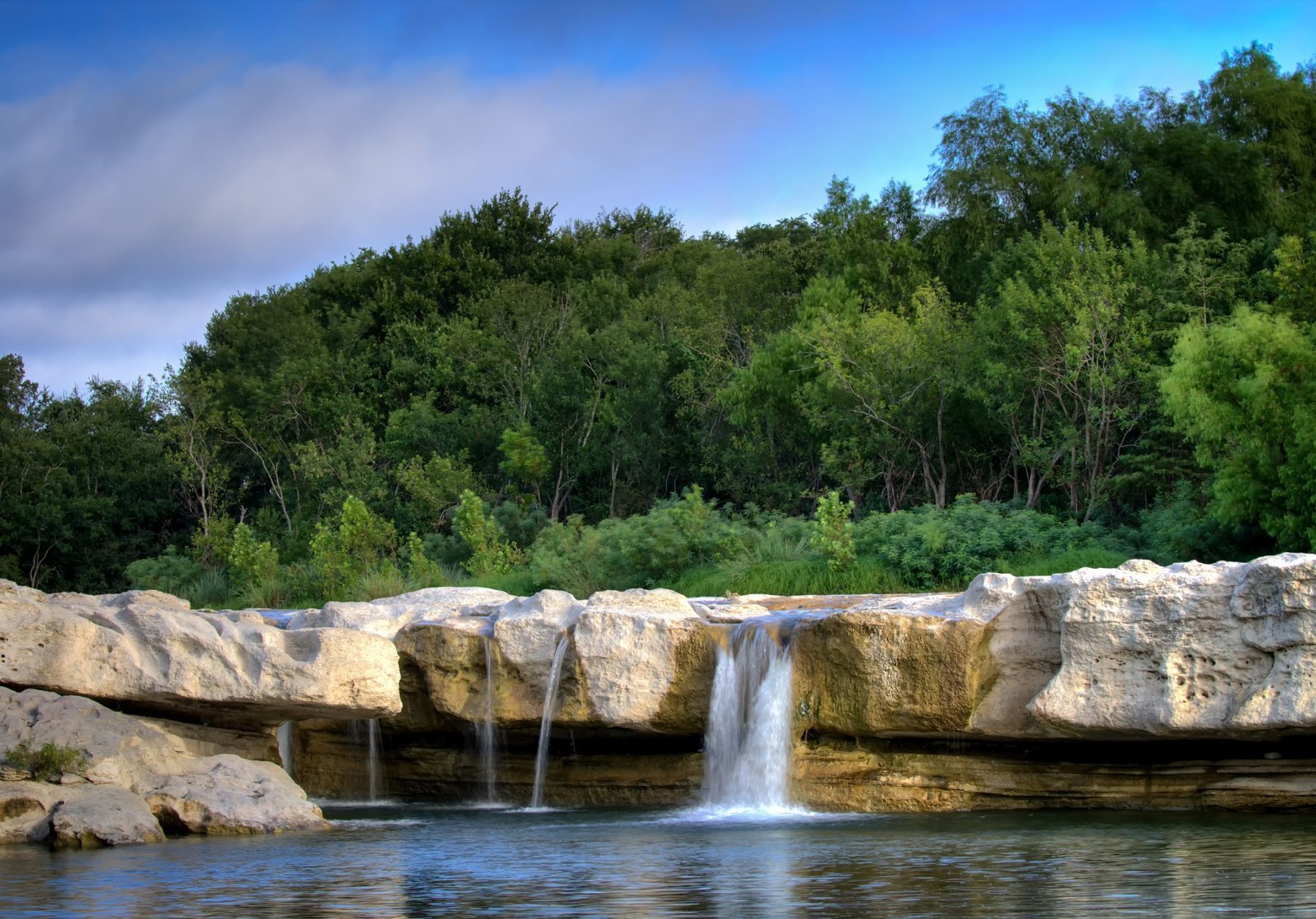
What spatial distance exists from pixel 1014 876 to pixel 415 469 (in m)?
24.8

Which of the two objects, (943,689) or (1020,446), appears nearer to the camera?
(943,689)

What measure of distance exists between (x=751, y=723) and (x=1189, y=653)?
13.7 ft

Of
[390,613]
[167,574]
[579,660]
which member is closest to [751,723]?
[579,660]

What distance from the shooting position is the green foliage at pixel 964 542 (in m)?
20.0

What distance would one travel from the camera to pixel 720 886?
8.50 meters

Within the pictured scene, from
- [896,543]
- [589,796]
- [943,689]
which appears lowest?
[589,796]

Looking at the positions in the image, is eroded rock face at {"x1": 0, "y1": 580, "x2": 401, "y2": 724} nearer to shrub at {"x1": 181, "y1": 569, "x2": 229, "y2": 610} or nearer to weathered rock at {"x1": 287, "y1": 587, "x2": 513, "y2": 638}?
weathered rock at {"x1": 287, "y1": 587, "x2": 513, "y2": 638}

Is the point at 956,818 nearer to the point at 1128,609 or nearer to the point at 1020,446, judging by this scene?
the point at 1128,609

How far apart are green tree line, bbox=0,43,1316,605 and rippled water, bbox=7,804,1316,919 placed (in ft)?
26.7

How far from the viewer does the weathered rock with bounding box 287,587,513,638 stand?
15242mm

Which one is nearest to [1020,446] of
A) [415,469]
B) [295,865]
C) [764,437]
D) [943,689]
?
[764,437]

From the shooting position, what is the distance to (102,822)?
11.3 metres

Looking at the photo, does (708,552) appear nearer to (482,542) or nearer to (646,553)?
(646,553)

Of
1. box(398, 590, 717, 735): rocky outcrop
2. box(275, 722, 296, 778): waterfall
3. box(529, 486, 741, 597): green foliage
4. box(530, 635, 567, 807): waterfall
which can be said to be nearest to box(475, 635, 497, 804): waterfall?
box(398, 590, 717, 735): rocky outcrop
